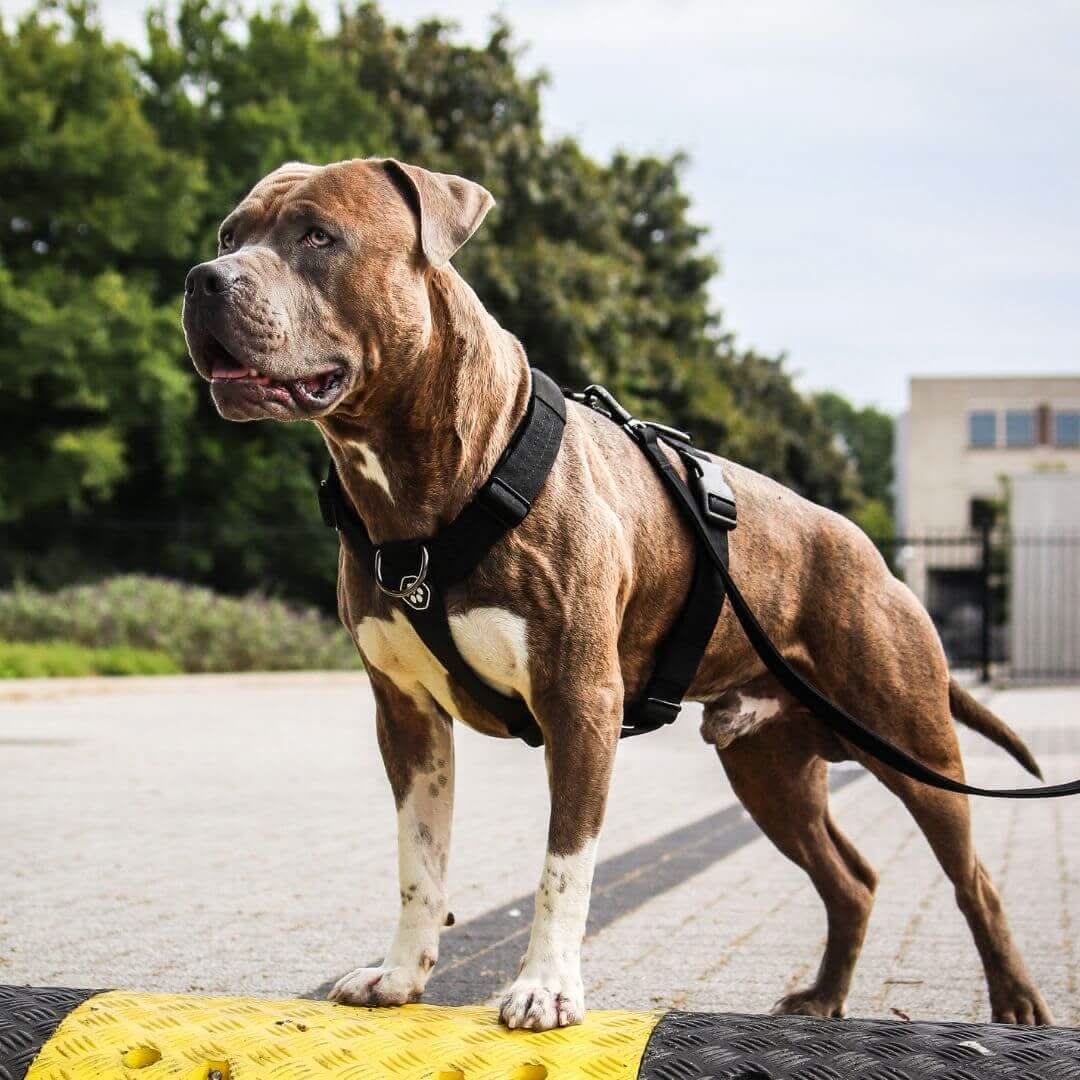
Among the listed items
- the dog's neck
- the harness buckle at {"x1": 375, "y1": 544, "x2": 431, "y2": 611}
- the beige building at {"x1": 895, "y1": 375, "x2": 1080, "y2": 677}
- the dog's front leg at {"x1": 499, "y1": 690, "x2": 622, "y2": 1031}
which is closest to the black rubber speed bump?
the dog's front leg at {"x1": 499, "y1": 690, "x2": 622, "y2": 1031}

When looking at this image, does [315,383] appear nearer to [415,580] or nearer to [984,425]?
[415,580]

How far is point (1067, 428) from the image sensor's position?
5050 cm

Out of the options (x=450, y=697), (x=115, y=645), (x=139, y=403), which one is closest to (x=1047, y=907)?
(x=450, y=697)

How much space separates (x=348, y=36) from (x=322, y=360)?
98.6 feet

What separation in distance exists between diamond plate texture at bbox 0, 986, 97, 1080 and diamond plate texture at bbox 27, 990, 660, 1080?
3 centimetres

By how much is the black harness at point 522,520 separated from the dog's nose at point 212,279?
2.24 feet

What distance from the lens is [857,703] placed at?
4176 millimetres

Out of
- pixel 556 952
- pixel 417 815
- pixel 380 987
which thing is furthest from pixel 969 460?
pixel 556 952

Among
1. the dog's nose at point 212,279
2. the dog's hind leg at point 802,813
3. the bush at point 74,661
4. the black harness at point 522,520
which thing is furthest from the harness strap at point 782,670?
the bush at point 74,661

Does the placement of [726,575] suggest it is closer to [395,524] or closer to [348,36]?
[395,524]

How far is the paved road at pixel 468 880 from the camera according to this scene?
492cm

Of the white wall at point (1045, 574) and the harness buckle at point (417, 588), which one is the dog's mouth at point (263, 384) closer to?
the harness buckle at point (417, 588)

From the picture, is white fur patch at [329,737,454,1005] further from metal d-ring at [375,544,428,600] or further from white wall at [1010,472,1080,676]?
white wall at [1010,472,1080,676]

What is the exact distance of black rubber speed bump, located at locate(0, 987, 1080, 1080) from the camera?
A: 2850 millimetres
